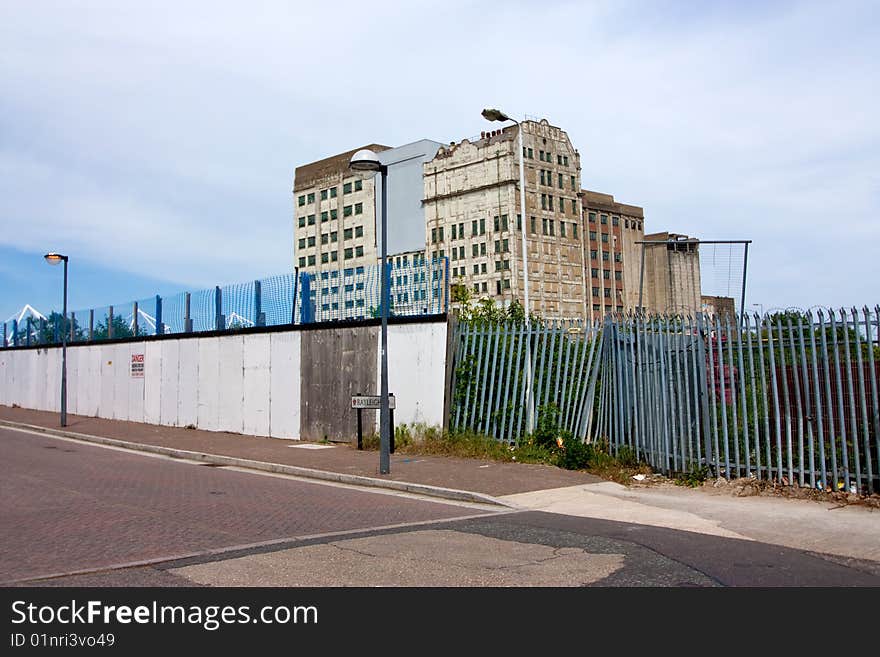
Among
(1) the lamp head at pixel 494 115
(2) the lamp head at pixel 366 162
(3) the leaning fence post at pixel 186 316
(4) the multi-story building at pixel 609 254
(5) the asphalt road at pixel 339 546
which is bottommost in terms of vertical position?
(5) the asphalt road at pixel 339 546

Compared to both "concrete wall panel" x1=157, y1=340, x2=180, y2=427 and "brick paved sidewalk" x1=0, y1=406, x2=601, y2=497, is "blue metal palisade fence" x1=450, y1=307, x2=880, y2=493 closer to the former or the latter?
"brick paved sidewalk" x1=0, y1=406, x2=601, y2=497

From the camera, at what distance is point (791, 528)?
361 inches

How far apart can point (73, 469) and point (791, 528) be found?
Answer: 40.3 feet

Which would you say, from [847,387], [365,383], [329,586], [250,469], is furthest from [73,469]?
[847,387]

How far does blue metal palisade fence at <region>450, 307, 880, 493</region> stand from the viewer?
35.5ft

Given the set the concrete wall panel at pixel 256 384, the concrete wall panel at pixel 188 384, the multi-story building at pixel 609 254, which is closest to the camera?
the concrete wall panel at pixel 256 384

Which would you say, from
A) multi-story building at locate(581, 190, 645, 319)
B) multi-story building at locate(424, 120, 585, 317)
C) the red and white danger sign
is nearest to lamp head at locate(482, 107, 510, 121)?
the red and white danger sign

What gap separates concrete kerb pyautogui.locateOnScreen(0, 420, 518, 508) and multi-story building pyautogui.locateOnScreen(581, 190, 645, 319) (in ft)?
338

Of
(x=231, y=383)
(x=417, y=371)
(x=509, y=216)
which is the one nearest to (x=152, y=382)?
(x=231, y=383)

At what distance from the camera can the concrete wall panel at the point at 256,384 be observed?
72.0ft

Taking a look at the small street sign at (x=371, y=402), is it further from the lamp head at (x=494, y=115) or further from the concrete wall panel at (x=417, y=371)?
the lamp head at (x=494, y=115)

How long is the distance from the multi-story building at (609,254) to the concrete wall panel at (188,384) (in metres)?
98.0

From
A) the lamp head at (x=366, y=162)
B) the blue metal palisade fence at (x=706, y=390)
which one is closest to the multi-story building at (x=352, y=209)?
the blue metal palisade fence at (x=706, y=390)
